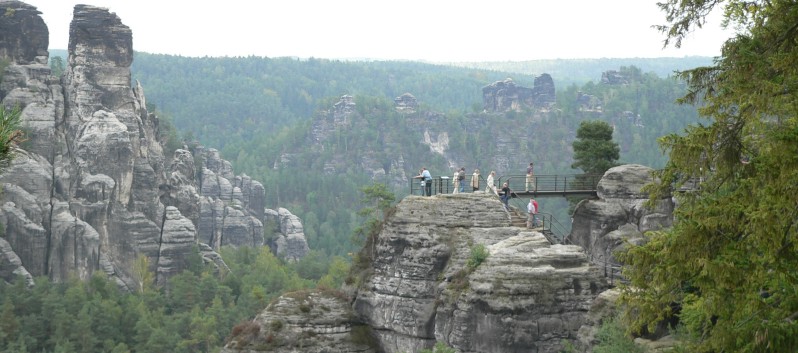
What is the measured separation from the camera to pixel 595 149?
56.6 m

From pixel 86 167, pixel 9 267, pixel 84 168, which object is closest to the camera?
pixel 9 267

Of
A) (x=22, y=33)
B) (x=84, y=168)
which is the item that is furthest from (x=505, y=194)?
(x=22, y=33)

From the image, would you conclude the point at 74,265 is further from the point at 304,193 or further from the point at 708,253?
the point at 304,193

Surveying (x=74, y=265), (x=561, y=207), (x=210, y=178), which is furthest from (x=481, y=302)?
(x=561, y=207)

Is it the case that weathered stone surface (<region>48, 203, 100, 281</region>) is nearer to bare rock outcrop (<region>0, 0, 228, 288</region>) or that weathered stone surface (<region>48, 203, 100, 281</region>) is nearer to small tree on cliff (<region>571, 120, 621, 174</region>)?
bare rock outcrop (<region>0, 0, 228, 288</region>)

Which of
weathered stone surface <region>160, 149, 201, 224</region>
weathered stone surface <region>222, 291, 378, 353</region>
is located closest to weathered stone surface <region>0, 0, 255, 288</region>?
weathered stone surface <region>160, 149, 201, 224</region>

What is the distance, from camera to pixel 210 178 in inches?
4793

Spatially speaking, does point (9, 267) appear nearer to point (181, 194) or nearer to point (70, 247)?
point (70, 247)

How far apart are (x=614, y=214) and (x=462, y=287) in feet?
25.3

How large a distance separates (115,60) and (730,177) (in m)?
87.1

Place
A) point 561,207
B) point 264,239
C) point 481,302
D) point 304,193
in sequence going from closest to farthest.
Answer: point 481,302, point 264,239, point 561,207, point 304,193

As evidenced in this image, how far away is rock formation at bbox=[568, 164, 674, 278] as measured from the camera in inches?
1502

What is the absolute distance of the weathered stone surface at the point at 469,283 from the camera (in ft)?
111

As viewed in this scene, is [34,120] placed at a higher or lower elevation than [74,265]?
higher
